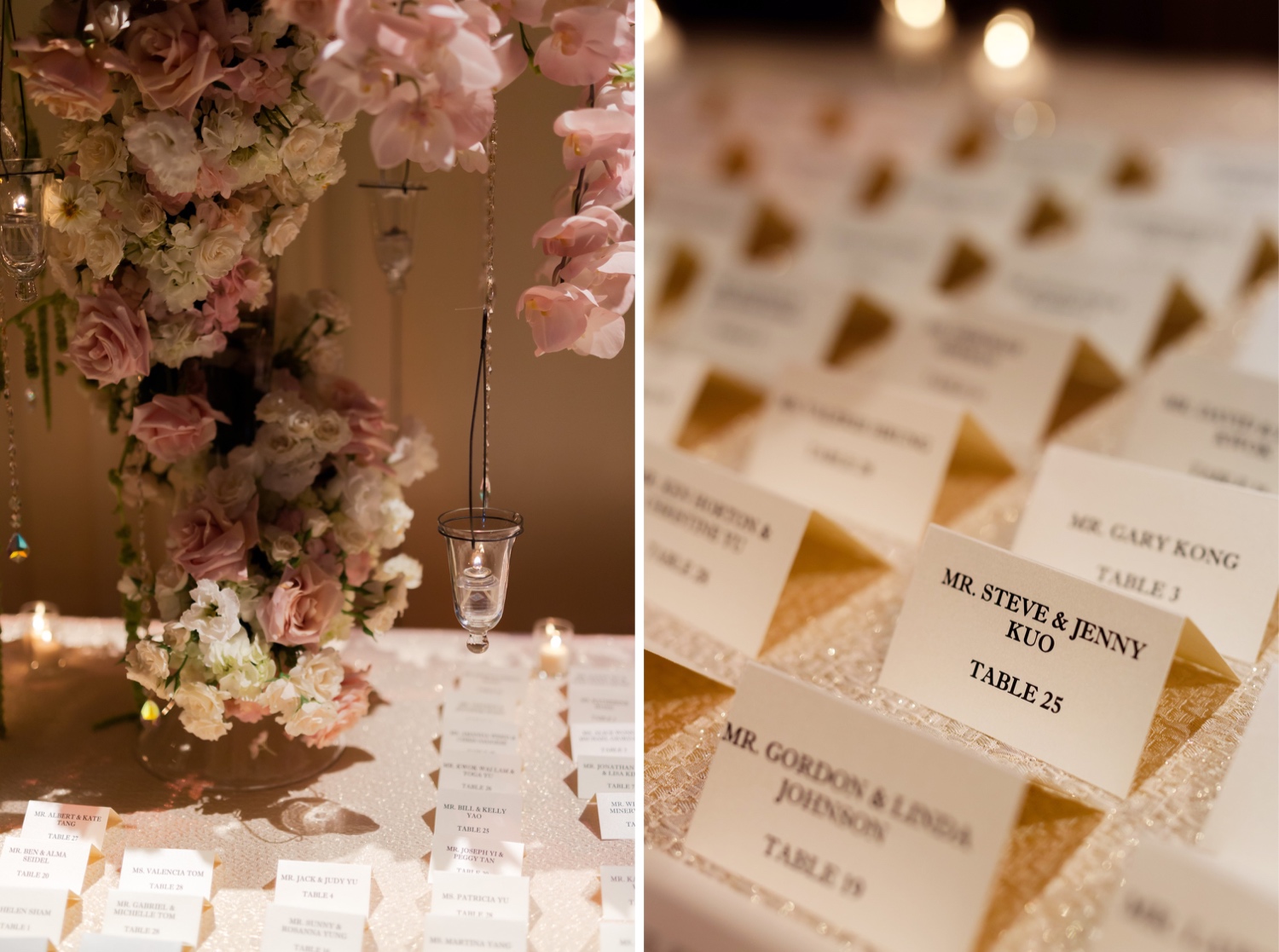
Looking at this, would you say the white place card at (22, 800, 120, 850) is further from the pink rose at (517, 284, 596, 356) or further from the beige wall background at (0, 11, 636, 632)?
the pink rose at (517, 284, 596, 356)

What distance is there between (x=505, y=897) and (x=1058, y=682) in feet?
1.49

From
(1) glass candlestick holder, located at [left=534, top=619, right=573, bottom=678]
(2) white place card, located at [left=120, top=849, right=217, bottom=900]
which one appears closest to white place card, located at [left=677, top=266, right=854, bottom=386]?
(1) glass candlestick holder, located at [left=534, top=619, right=573, bottom=678]

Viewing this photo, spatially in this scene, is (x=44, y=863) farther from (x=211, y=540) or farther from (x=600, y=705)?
(x=600, y=705)

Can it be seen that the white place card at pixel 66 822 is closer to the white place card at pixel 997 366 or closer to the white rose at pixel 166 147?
the white rose at pixel 166 147

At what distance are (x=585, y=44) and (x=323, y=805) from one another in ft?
2.27

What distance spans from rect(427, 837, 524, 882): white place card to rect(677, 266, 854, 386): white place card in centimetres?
74

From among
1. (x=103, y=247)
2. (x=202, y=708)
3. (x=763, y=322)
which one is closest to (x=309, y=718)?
(x=202, y=708)

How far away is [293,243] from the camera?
45.4 inches

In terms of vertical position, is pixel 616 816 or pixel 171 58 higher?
pixel 171 58

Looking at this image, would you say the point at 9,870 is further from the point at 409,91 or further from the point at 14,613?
the point at 409,91

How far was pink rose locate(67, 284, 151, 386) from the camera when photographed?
81cm

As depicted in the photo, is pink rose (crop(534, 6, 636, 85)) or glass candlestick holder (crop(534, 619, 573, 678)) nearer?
pink rose (crop(534, 6, 636, 85))

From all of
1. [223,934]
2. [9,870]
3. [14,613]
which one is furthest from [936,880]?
[14,613]

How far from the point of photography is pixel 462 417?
1.23 m
